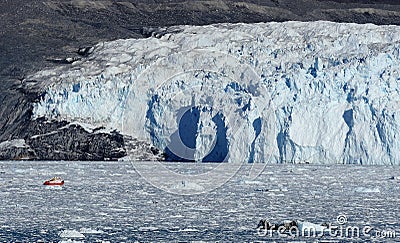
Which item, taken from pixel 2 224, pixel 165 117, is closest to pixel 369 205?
pixel 2 224

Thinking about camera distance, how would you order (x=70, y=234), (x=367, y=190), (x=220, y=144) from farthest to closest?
(x=220, y=144)
(x=367, y=190)
(x=70, y=234)

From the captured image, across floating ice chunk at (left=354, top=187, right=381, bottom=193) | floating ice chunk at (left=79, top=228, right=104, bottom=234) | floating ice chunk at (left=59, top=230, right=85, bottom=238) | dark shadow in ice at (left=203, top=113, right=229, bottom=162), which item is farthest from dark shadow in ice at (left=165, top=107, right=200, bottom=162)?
floating ice chunk at (left=59, top=230, right=85, bottom=238)

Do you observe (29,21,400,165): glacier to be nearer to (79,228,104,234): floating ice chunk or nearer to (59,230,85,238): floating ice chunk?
(79,228,104,234): floating ice chunk

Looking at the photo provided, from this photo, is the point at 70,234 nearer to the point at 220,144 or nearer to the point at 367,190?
the point at 367,190

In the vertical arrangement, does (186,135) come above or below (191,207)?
above

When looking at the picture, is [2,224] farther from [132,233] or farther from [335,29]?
[335,29]

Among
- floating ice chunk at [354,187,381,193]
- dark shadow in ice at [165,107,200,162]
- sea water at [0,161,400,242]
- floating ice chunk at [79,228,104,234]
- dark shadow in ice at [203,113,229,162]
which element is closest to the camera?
sea water at [0,161,400,242]

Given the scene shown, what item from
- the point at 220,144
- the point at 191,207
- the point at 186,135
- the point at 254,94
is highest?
the point at 254,94

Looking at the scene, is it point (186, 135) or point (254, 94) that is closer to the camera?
point (254, 94)

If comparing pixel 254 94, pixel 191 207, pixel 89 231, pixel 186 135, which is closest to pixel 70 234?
pixel 89 231
